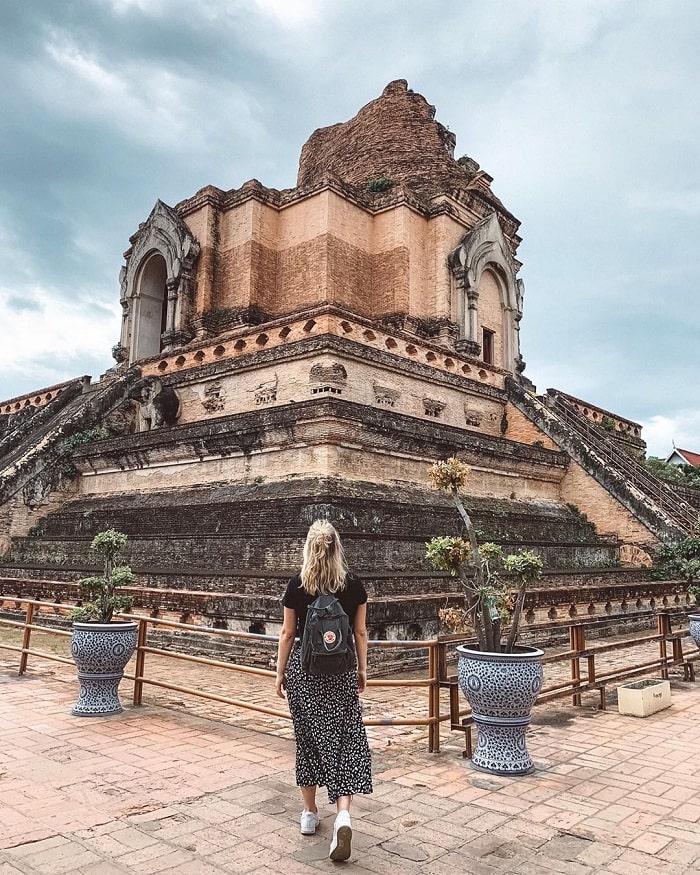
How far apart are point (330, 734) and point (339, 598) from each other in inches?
28.0

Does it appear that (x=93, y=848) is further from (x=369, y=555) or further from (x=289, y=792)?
(x=369, y=555)

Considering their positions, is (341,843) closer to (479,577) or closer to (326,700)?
(326,700)

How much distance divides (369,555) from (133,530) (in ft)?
15.3

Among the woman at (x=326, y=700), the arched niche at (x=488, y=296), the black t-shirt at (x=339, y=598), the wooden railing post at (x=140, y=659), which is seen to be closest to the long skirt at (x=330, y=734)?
the woman at (x=326, y=700)

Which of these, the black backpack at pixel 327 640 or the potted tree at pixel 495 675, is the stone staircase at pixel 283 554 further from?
the black backpack at pixel 327 640

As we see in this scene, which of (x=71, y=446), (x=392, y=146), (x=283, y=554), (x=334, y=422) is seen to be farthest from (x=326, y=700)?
(x=392, y=146)

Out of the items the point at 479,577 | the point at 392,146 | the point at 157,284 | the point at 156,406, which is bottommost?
the point at 479,577

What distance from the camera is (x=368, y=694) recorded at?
7.51 metres

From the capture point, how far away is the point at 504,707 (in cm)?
499

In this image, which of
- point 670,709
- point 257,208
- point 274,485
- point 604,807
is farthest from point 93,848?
point 257,208

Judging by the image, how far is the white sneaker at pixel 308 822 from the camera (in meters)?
3.82

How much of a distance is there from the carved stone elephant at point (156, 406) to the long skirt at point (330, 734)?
13103 mm

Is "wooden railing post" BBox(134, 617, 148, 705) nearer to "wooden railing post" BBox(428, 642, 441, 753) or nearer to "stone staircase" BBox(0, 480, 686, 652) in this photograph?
"stone staircase" BBox(0, 480, 686, 652)

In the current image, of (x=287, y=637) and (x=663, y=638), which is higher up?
(x=287, y=637)
